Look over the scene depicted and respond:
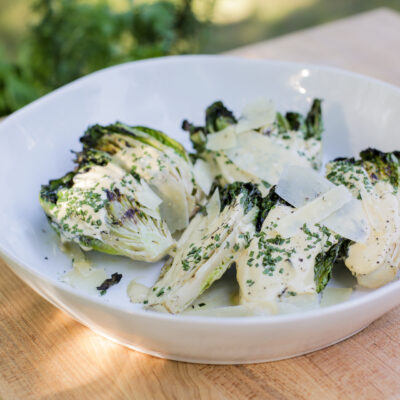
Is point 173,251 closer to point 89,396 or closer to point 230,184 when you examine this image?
point 230,184

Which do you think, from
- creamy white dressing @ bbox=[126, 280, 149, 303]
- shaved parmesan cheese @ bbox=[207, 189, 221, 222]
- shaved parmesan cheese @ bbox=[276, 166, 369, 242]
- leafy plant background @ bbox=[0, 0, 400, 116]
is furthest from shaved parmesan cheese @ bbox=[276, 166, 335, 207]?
leafy plant background @ bbox=[0, 0, 400, 116]

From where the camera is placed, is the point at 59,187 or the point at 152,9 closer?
the point at 59,187

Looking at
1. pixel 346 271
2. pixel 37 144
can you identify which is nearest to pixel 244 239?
pixel 346 271

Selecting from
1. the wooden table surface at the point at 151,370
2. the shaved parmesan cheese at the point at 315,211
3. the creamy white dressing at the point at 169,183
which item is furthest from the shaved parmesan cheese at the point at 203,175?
the wooden table surface at the point at 151,370

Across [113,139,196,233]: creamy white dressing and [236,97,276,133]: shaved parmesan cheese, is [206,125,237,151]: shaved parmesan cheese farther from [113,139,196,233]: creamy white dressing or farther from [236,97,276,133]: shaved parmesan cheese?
[113,139,196,233]: creamy white dressing

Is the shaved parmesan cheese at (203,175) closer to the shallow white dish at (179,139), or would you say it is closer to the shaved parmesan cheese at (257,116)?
the shaved parmesan cheese at (257,116)

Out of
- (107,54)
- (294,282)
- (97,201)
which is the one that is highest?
(97,201)

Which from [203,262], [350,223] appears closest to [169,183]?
[203,262]
